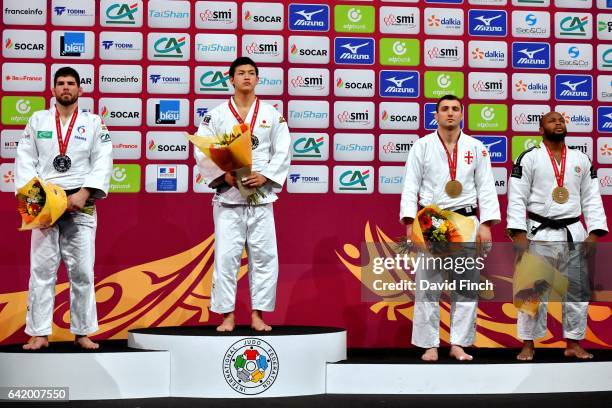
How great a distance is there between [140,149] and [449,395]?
2814mm

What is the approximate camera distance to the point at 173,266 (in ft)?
18.2

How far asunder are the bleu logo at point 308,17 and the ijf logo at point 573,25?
184 cm

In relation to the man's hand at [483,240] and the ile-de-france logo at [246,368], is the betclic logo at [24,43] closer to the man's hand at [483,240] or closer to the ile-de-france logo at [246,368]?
the ile-de-france logo at [246,368]

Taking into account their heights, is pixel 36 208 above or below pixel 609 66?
below

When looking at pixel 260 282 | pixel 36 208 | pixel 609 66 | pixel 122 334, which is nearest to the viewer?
pixel 36 208

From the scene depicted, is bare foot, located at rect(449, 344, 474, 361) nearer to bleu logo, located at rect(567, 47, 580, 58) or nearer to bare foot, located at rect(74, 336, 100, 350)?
bare foot, located at rect(74, 336, 100, 350)

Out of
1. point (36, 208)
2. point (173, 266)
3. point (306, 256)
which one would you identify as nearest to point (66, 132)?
point (36, 208)

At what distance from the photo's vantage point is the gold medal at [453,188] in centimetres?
469

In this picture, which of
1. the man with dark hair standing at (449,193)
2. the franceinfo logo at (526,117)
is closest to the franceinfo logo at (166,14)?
the man with dark hair standing at (449,193)

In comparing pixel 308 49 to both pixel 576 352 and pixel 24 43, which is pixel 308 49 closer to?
pixel 24 43

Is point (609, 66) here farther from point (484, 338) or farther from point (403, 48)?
point (484, 338)

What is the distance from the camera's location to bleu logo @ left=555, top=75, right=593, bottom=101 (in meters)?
5.89

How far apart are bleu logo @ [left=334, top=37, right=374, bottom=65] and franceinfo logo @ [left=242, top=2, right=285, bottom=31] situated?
0.46 metres

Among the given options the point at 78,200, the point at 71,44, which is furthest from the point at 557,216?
the point at 71,44
